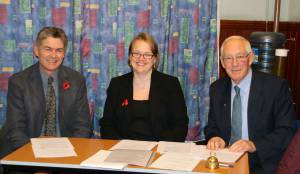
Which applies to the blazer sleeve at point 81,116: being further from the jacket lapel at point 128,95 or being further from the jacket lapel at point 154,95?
the jacket lapel at point 154,95

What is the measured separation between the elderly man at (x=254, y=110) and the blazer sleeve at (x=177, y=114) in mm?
263

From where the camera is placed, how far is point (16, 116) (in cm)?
264

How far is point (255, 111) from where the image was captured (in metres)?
2.42

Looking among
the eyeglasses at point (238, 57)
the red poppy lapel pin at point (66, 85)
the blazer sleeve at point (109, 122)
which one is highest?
the eyeglasses at point (238, 57)

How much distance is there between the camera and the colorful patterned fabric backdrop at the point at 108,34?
337 cm

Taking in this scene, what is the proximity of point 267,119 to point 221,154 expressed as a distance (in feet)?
1.72

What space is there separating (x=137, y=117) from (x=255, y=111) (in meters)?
0.81

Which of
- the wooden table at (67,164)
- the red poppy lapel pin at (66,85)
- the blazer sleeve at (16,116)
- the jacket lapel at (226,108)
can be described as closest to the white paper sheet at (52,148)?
the wooden table at (67,164)

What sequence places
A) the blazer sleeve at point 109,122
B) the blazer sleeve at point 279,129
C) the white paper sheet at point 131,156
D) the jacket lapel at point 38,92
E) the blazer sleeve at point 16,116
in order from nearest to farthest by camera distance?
the white paper sheet at point 131,156 → the blazer sleeve at point 279,129 → the blazer sleeve at point 16,116 → the jacket lapel at point 38,92 → the blazer sleeve at point 109,122

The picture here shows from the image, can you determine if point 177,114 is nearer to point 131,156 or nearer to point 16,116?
point 131,156

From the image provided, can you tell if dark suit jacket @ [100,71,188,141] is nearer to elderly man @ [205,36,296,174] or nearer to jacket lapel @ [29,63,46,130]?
elderly man @ [205,36,296,174]

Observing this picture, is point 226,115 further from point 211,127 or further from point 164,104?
point 164,104

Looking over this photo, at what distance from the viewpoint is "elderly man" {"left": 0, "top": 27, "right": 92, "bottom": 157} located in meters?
2.66

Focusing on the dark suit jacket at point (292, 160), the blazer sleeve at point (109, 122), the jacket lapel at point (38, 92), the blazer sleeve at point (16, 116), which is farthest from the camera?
the blazer sleeve at point (109, 122)
